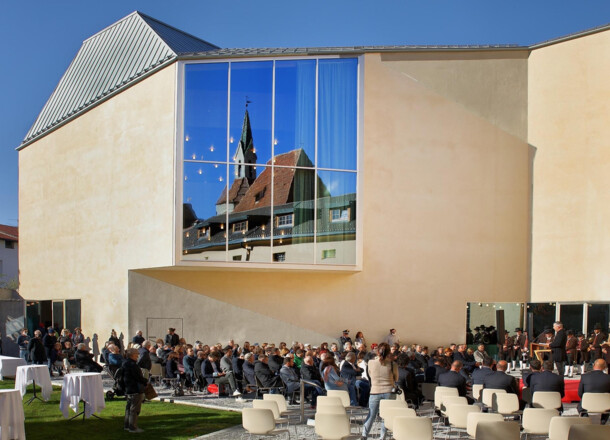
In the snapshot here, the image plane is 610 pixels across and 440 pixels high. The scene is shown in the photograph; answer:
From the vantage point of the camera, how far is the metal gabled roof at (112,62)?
27000 millimetres

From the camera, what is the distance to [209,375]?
17188mm

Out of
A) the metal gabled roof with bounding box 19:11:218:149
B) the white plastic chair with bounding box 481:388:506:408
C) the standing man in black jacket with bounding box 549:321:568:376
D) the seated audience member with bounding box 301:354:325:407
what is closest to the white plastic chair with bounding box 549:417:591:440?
the white plastic chair with bounding box 481:388:506:408

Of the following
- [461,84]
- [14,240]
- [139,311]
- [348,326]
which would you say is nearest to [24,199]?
[139,311]

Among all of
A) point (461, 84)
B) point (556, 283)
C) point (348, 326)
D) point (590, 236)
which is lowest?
point (348, 326)

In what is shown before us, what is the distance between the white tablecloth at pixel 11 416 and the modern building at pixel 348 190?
12788 mm

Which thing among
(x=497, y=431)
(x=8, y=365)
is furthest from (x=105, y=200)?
(x=497, y=431)

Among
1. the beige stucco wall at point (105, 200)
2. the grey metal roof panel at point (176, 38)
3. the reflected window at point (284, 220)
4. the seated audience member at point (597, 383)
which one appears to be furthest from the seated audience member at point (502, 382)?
the grey metal roof panel at point (176, 38)

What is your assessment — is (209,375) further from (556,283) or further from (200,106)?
(556,283)

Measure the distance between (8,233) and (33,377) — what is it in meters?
54.0

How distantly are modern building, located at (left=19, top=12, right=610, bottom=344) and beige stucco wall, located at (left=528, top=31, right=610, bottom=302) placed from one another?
0.06 m

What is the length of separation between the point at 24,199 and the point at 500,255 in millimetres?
21629

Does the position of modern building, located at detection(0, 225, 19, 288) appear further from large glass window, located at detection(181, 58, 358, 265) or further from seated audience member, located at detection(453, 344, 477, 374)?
seated audience member, located at detection(453, 344, 477, 374)

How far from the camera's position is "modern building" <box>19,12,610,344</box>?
78.7ft

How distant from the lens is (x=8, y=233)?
65312mm
